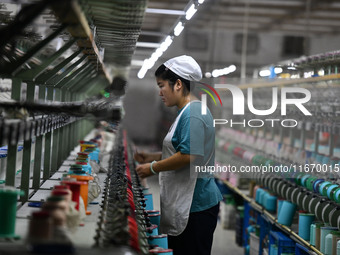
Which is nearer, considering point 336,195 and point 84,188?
point 84,188

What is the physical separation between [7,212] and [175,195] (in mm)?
1498

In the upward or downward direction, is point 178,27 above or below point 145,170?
above

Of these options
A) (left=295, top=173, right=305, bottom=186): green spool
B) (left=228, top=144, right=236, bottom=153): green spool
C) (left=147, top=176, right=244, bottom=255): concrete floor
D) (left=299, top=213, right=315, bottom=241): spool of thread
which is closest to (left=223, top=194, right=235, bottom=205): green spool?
(left=147, top=176, right=244, bottom=255): concrete floor

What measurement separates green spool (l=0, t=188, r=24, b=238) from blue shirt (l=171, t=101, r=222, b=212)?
4.48 ft

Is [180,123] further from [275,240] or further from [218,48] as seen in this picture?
[218,48]

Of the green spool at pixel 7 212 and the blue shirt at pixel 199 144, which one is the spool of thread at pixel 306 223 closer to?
the blue shirt at pixel 199 144

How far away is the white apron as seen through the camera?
10.7 feet

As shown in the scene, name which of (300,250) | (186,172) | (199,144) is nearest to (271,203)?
(300,250)

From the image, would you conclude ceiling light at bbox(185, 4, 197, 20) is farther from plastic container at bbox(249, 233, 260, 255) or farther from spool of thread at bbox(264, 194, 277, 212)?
plastic container at bbox(249, 233, 260, 255)

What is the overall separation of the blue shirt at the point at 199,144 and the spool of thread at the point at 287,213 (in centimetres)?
168

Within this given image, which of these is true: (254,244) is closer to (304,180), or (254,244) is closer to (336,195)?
(304,180)

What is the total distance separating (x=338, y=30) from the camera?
52.7 feet

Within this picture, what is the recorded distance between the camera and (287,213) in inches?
191

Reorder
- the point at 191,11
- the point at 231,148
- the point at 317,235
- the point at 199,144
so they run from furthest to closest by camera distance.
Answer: the point at 231,148
the point at 191,11
the point at 317,235
the point at 199,144
